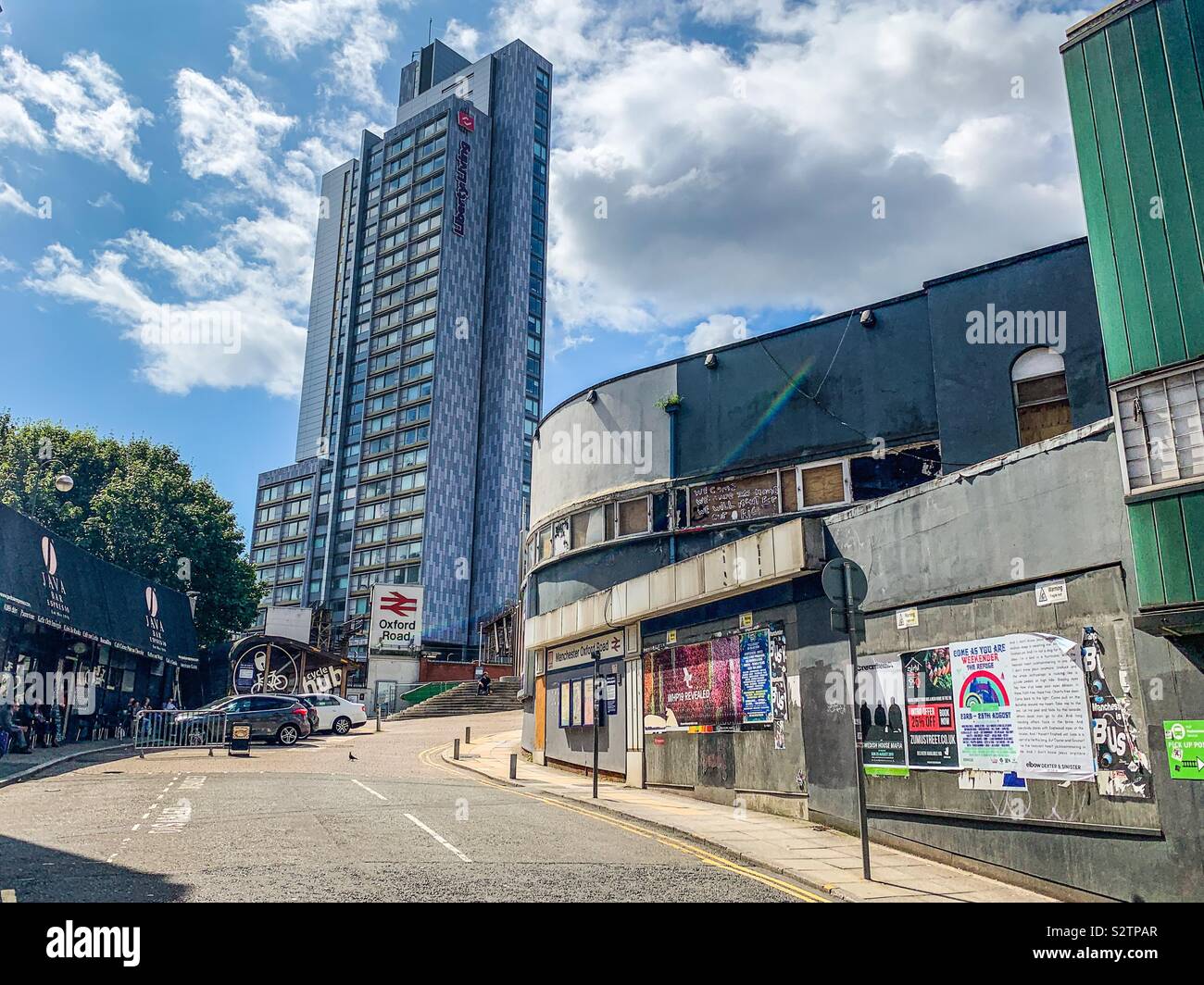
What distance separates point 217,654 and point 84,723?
22.0m

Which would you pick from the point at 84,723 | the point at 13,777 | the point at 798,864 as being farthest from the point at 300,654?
the point at 798,864

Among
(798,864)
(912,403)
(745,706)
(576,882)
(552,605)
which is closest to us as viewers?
(576,882)

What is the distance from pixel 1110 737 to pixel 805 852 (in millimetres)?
4143

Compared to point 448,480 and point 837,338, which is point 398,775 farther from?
point 448,480

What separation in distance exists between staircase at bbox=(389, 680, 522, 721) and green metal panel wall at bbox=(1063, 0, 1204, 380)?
4248 cm

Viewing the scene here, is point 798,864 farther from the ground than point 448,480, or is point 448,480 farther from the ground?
point 448,480

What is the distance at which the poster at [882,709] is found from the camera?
38.9 feet

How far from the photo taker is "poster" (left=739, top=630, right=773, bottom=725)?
15.2 meters

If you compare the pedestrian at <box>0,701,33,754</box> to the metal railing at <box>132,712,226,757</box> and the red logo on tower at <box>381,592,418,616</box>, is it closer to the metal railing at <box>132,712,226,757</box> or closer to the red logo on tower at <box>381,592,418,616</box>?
the metal railing at <box>132,712,226,757</box>

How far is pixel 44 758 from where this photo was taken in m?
22.0

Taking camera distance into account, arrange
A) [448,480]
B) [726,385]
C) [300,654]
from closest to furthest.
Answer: [726,385], [300,654], [448,480]

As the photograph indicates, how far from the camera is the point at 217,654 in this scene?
52.1m

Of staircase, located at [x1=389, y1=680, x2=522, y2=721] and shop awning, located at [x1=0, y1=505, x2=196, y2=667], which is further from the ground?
shop awning, located at [x1=0, y1=505, x2=196, y2=667]

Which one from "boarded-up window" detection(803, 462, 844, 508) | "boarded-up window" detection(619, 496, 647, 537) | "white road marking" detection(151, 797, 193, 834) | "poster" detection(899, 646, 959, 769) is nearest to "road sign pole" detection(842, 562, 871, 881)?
"poster" detection(899, 646, 959, 769)
